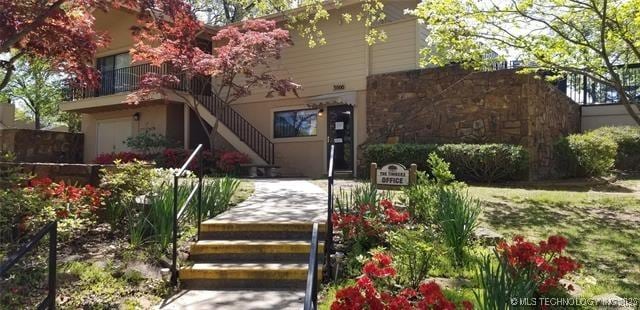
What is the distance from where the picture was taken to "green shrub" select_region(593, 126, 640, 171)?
13.9m

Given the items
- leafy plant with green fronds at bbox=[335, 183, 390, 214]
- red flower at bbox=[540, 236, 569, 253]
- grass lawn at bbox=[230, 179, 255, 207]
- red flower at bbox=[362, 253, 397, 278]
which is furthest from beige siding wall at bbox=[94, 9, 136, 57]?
red flower at bbox=[540, 236, 569, 253]

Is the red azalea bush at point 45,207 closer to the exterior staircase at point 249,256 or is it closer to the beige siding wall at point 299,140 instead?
the exterior staircase at point 249,256

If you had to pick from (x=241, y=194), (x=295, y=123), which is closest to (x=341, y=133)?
(x=295, y=123)

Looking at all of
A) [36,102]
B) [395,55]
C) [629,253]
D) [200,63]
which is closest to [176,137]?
[200,63]

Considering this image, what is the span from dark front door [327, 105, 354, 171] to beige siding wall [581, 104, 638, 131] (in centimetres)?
800

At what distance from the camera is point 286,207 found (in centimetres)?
693

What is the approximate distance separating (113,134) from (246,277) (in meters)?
15.6

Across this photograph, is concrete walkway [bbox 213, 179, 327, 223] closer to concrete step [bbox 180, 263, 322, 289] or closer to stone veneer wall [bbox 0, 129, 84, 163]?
concrete step [bbox 180, 263, 322, 289]

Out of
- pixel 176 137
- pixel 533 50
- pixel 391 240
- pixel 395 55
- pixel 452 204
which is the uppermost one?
pixel 395 55

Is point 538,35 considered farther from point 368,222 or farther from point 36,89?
point 36,89

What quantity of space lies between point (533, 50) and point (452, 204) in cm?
502

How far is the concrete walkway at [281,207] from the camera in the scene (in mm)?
5863

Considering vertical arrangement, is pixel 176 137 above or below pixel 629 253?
above

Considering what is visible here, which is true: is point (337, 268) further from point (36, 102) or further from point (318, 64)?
point (36, 102)
